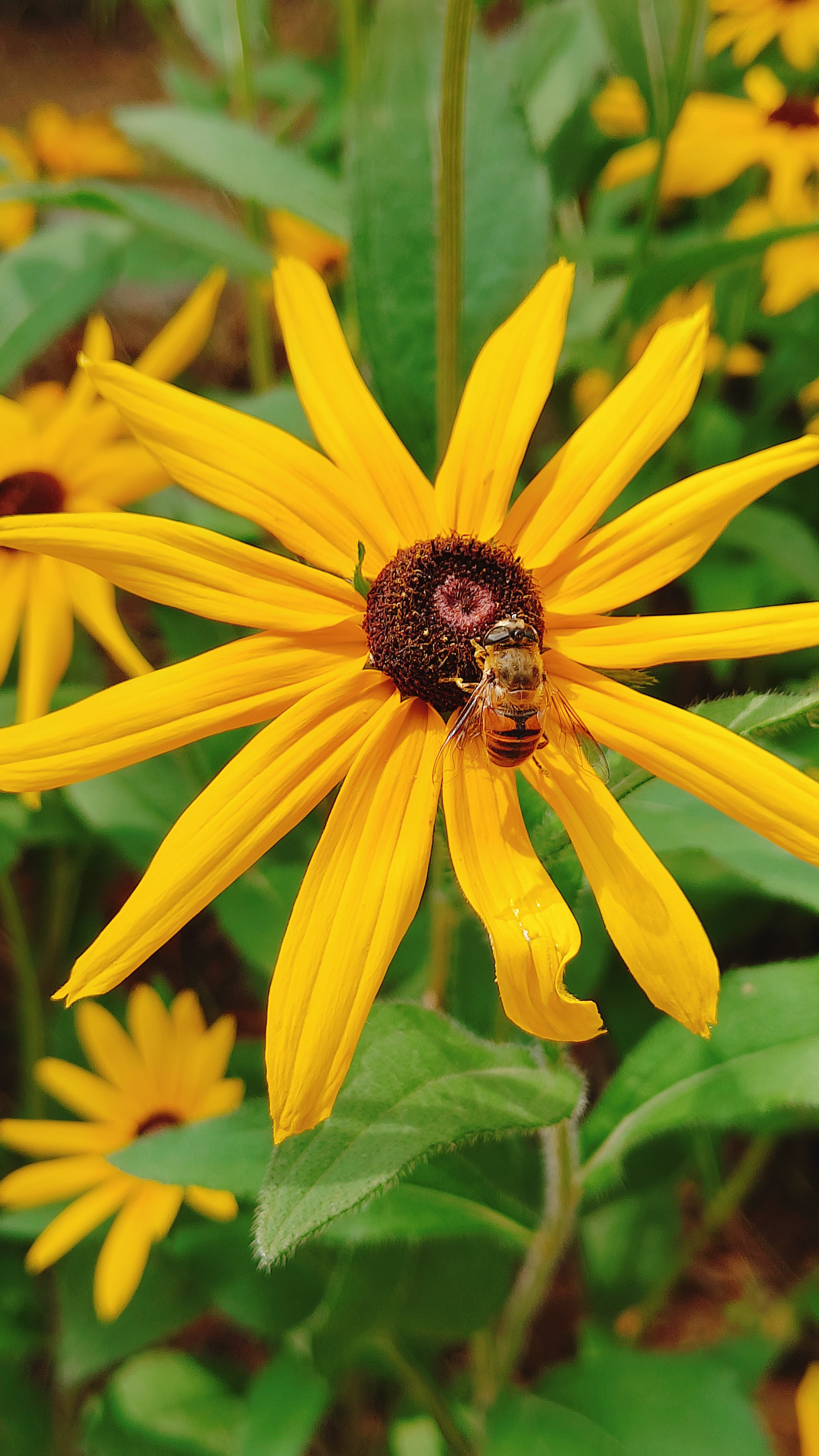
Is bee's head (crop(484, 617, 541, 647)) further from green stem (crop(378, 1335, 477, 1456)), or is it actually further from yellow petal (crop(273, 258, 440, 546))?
green stem (crop(378, 1335, 477, 1456))

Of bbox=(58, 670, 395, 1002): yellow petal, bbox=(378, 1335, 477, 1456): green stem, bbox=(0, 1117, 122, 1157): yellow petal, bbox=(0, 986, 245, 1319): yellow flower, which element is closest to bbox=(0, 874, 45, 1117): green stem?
bbox=(0, 986, 245, 1319): yellow flower

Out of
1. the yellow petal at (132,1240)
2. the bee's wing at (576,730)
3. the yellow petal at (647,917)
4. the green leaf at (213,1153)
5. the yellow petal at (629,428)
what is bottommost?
the yellow petal at (132,1240)

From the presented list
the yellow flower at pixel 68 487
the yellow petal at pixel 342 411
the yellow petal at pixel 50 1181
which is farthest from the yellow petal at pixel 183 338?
the yellow petal at pixel 50 1181

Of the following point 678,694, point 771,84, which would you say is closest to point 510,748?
point 678,694

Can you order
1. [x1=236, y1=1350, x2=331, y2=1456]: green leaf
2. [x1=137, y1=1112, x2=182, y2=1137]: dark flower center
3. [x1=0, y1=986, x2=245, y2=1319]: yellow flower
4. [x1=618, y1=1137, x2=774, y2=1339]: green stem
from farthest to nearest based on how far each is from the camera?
[x1=618, y1=1137, x2=774, y2=1339]: green stem < [x1=137, y1=1112, x2=182, y2=1137]: dark flower center < [x1=0, y1=986, x2=245, y2=1319]: yellow flower < [x1=236, y1=1350, x2=331, y2=1456]: green leaf

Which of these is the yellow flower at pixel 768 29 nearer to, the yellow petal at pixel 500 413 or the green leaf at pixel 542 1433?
the yellow petal at pixel 500 413

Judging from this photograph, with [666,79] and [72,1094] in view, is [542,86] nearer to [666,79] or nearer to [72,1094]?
[666,79]

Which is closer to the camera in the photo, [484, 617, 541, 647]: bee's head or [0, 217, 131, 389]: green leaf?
[484, 617, 541, 647]: bee's head
